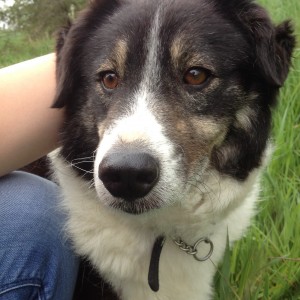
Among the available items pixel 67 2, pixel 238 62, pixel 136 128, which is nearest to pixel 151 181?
pixel 136 128

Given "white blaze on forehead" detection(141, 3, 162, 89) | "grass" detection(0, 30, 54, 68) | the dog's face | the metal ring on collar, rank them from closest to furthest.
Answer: the dog's face, "white blaze on forehead" detection(141, 3, 162, 89), the metal ring on collar, "grass" detection(0, 30, 54, 68)

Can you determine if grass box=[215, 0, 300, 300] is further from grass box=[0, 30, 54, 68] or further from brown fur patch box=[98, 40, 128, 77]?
grass box=[0, 30, 54, 68]

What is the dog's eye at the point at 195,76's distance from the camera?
193cm

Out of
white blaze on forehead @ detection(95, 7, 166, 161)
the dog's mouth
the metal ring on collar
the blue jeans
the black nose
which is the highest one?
white blaze on forehead @ detection(95, 7, 166, 161)

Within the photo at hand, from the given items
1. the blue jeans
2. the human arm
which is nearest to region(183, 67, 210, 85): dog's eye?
the human arm

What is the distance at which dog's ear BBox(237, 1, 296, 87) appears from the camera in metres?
2.00

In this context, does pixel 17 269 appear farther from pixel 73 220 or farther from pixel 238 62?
pixel 238 62

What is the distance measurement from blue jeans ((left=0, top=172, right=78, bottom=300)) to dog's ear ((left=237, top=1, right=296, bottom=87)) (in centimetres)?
110

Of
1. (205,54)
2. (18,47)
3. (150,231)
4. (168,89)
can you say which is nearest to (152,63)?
(168,89)

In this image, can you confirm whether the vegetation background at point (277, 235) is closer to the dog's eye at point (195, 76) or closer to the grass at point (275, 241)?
the grass at point (275, 241)

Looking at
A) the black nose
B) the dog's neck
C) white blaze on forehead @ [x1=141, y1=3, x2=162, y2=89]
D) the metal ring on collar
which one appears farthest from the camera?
the metal ring on collar

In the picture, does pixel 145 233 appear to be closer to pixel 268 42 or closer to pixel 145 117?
pixel 145 117

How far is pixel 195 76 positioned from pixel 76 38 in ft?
1.99

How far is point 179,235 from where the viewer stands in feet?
6.88
